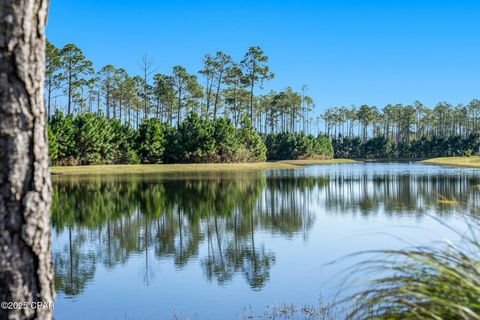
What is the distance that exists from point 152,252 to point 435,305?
10.2 metres

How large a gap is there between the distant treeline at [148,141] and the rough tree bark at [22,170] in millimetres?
49153

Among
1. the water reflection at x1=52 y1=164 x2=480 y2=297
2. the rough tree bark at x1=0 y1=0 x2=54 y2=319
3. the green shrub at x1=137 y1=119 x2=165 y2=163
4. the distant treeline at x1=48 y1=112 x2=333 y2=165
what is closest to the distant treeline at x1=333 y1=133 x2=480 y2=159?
the distant treeline at x1=48 y1=112 x2=333 y2=165

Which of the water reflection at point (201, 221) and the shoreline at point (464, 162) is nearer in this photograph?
the water reflection at point (201, 221)

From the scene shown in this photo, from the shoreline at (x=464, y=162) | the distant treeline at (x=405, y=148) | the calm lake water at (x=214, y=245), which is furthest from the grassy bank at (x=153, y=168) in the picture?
the distant treeline at (x=405, y=148)

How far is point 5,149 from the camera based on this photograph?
2.97 m

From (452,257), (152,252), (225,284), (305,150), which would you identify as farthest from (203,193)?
(305,150)

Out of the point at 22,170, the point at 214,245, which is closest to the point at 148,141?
the point at 214,245

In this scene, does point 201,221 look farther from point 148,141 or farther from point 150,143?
point 150,143

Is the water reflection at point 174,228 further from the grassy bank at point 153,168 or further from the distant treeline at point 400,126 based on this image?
the distant treeline at point 400,126

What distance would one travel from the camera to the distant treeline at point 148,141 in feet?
183

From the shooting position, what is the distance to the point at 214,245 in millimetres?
14219

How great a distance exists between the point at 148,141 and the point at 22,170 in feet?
198

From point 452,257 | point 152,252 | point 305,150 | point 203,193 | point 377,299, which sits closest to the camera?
point 377,299

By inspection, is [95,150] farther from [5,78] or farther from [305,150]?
[5,78]
